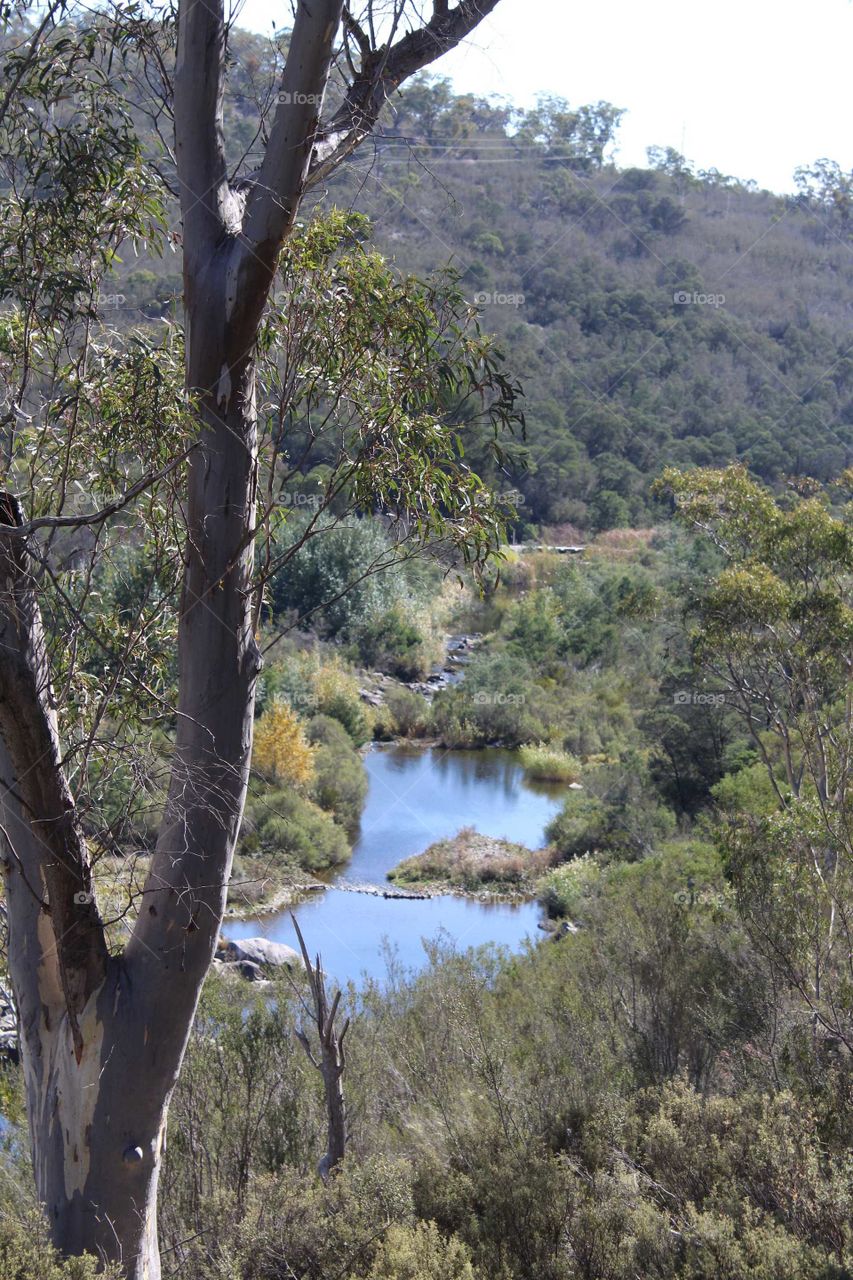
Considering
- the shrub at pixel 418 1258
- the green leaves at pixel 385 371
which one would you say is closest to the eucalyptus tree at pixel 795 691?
the shrub at pixel 418 1258

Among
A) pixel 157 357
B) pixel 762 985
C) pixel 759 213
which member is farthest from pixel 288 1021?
pixel 759 213

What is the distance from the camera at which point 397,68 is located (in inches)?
125

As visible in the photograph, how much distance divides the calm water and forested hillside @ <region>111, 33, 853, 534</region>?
583cm

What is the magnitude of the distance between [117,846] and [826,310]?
A: 44431 millimetres

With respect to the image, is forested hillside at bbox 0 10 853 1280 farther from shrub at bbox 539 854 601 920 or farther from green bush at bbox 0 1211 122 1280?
shrub at bbox 539 854 601 920

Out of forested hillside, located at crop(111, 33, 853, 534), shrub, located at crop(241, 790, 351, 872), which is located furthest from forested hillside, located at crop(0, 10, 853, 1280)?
forested hillside, located at crop(111, 33, 853, 534)

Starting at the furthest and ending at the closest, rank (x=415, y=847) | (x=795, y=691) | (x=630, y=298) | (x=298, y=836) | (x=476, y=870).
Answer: (x=630, y=298) → (x=415, y=847) → (x=476, y=870) → (x=298, y=836) → (x=795, y=691)

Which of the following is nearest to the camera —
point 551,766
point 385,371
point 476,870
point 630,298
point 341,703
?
point 385,371

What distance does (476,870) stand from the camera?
47.7ft

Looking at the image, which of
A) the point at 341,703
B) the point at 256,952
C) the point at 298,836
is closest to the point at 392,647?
the point at 341,703

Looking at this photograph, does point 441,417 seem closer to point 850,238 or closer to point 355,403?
point 355,403

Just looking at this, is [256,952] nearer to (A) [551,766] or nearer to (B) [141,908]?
(B) [141,908]

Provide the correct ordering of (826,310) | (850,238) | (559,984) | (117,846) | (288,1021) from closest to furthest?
(117,846)
(288,1021)
(559,984)
(826,310)
(850,238)

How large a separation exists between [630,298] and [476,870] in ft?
91.0
